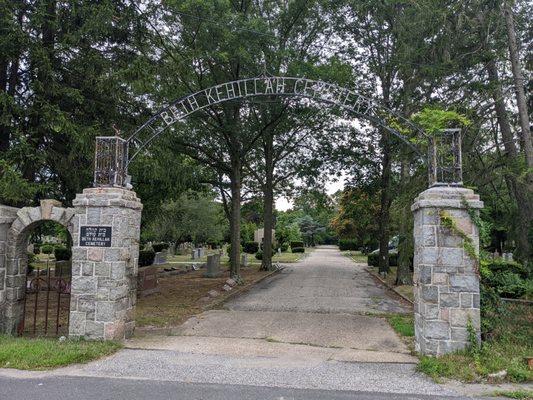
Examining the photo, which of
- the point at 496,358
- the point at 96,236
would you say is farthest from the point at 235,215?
the point at 496,358

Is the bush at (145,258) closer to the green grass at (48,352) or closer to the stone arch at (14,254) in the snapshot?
the stone arch at (14,254)

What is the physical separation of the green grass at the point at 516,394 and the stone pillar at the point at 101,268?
5634mm

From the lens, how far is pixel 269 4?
17.7m

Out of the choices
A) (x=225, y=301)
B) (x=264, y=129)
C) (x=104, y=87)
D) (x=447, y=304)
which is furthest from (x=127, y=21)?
(x=447, y=304)

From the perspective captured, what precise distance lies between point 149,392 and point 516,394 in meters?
4.17

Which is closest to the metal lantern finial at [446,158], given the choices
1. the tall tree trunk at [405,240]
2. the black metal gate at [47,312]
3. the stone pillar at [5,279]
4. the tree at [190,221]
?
the tall tree trunk at [405,240]

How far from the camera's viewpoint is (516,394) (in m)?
5.15

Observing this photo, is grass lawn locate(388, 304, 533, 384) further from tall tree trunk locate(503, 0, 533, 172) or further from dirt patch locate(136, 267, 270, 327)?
dirt patch locate(136, 267, 270, 327)

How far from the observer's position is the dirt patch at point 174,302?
32.9 ft

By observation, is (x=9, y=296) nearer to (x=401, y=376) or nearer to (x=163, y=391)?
(x=163, y=391)

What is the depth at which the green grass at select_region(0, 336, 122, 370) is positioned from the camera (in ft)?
20.0

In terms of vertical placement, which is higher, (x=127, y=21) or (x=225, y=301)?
(x=127, y=21)

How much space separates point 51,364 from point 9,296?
275cm

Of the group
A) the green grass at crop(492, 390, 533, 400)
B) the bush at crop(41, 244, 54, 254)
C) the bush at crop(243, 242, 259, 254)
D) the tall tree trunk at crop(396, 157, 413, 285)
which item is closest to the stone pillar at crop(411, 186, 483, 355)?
the green grass at crop(492, 390, 533, 400)
